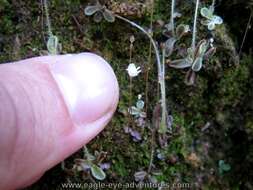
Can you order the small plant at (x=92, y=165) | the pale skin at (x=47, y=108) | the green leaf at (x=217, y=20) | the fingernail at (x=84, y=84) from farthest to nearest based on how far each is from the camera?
the green leaf at (x=217, y=20), the small plant at (x=92, y=165), the fingernail at (x=84, y=84), the pale skin at (x=47, y=108)

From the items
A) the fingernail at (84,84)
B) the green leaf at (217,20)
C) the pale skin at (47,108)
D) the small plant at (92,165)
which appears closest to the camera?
the pale skin at (47,108)

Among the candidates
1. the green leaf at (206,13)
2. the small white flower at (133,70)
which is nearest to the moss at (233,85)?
the green leaf at (206,13)

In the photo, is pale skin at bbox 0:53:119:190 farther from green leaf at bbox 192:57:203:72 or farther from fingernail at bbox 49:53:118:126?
green leaf at bbox 192:57:203:72

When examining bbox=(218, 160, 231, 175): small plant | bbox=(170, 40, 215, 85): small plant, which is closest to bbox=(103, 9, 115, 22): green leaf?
bbox=(170, 40, 215, 85): small plant

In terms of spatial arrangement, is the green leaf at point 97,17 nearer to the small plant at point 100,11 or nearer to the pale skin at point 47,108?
the small plant at point 100,11

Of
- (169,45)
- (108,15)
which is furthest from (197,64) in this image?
(108,15)

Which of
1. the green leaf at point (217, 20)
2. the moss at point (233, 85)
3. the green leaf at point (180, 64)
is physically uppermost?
the green leaf at point (217, 20)

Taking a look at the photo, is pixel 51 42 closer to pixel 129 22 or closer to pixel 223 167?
pixel 129 22

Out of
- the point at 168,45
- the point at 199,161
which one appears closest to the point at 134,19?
the point at 168,45
